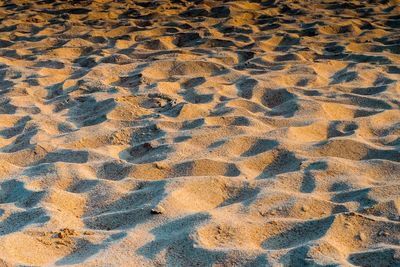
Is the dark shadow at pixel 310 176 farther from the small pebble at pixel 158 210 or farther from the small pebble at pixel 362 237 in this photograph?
the small pebble at pixel 158 210

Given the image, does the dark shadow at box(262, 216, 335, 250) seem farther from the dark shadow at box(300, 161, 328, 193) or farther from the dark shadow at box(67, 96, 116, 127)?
the dark shadow at box(67, 96, 116, 127)

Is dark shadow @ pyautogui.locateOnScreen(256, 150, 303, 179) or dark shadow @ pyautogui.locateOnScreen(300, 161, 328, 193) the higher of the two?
dark shadow @ pyautogui.locateOnScreen(300, 161, 328, 193)

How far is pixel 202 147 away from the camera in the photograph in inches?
113

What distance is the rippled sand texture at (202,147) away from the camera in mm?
2018

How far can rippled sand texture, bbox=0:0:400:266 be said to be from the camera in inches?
79.4

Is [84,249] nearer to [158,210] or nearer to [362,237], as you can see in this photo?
Answer: [158,210]

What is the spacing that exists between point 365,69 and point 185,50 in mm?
1524

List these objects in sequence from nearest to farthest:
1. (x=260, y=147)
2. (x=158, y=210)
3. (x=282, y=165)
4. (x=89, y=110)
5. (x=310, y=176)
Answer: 1. (x=158, y=210)
2. (x=310, y=176)
3. (x=282, y=165)
4. (x=260, y=147)
5. (x=89, y=110)

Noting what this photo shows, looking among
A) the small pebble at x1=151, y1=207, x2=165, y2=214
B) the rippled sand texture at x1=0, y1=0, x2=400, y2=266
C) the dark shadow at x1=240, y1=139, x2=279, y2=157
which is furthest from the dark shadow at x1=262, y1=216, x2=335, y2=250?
the dark shadow at x1=240, y1=139, x2=279, y2=157

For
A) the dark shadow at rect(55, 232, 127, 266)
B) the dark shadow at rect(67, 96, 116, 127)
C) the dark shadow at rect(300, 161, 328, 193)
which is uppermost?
the dark shadow at rect(55, 232, 127, 266)

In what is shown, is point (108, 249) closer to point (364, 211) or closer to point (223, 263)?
point (223, 263)

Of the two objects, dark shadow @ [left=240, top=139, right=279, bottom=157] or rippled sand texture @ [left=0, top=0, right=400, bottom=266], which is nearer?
rippled sand texture @ [left=0, top=0, right=400, bottom=266]

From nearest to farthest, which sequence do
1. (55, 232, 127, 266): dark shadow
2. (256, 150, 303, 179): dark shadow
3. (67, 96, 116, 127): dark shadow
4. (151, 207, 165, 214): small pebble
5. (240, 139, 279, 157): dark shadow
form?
1. (55, 232, 127, 266): dark shadow
2. (151, 207, 165, 214): small pebble
3. (256, 150, 303, 179): dark shadow
4. (240, 139, 279, 157): dark shadow
5. (67, 96, 116, 127): dark shadow

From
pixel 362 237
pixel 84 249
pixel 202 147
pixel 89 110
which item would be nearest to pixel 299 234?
pixel 362 237
